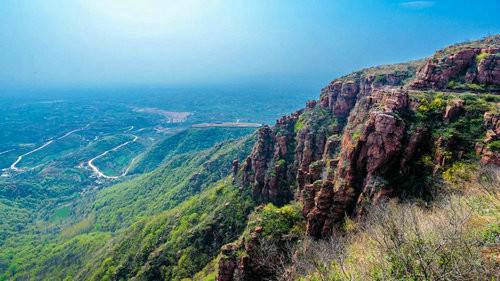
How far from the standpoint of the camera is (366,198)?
4578 cm

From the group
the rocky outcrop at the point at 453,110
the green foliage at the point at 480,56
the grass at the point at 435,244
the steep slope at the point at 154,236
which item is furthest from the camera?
the steep slope at the point at 154,236

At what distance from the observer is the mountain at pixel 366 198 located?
84.1 ft

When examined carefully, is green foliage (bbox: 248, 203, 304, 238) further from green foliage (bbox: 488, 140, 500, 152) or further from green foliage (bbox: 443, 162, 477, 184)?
green foliage (bbox: 488, 140, 500, 152)

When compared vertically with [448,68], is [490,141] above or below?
below

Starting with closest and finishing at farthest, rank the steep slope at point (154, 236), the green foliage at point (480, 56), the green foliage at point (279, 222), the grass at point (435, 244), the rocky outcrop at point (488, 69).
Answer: the grass at point (435, 244) < the green foliage at point (279, 222) < the rocky outcrop at point (488, 69) < the green foliage at point (480, 56) < the steep slope at point (154, 236)

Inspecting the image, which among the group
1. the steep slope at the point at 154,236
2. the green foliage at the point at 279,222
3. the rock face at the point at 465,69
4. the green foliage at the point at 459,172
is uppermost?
the rock face at the point at 465,69

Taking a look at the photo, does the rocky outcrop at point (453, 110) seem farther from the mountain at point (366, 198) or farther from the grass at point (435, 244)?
the grass at point (435, 244)

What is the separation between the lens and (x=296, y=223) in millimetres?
55094

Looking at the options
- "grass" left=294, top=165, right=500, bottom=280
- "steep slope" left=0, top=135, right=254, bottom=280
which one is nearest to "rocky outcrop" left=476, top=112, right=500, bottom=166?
"grass" left=294, top=165, right=500, bottom=280

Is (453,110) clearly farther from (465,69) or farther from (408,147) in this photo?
(465,69)

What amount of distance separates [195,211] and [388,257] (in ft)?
304

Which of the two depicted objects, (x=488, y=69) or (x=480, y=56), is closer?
(x=488, y=69)

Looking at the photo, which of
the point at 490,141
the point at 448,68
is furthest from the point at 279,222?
the point at 448,68

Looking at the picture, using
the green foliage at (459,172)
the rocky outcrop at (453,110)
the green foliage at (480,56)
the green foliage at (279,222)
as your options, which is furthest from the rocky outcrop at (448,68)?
the green foliage at (279,222)
